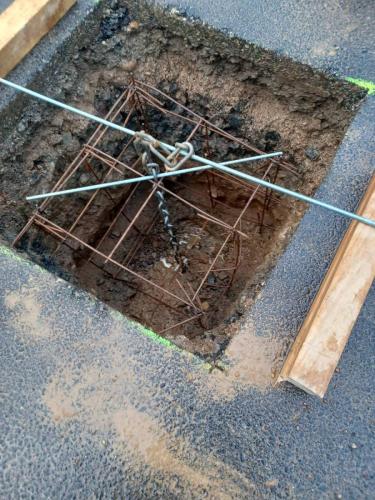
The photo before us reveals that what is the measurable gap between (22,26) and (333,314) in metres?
2.85

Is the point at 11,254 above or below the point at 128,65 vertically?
below

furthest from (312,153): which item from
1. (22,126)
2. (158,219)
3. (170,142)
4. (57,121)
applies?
(22,126)

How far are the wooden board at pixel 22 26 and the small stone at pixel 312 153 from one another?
2.16 meters

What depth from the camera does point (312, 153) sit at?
3.20 meters

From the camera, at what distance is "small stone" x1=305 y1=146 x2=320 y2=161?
3188mm

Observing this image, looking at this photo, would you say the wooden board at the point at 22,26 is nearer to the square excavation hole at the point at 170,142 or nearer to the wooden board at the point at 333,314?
the square excavation hole at the point at 170,142

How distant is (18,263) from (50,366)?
26.4 inches

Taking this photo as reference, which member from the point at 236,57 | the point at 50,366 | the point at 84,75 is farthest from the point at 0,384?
A: the point at 236,57

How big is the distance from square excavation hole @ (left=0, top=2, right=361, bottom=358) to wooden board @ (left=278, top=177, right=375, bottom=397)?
0.62 m

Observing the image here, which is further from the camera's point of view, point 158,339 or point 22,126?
point 22,126

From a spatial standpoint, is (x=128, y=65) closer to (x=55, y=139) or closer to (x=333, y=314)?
(x=55, y=139)

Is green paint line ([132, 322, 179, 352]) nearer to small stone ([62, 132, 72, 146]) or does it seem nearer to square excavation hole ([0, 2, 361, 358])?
square excavation hole ([0, 2, 361, 358])

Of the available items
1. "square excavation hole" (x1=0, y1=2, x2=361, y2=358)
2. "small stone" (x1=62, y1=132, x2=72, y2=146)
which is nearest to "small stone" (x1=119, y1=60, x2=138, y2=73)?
"square excavation hole" (x1=0, y1=2, x2=361, y2=358)

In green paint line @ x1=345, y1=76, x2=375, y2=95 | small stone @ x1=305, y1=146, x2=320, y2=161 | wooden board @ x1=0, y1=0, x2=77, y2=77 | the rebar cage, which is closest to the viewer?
green paint line @ x1=345, y1=76, x2=375, y2=95
